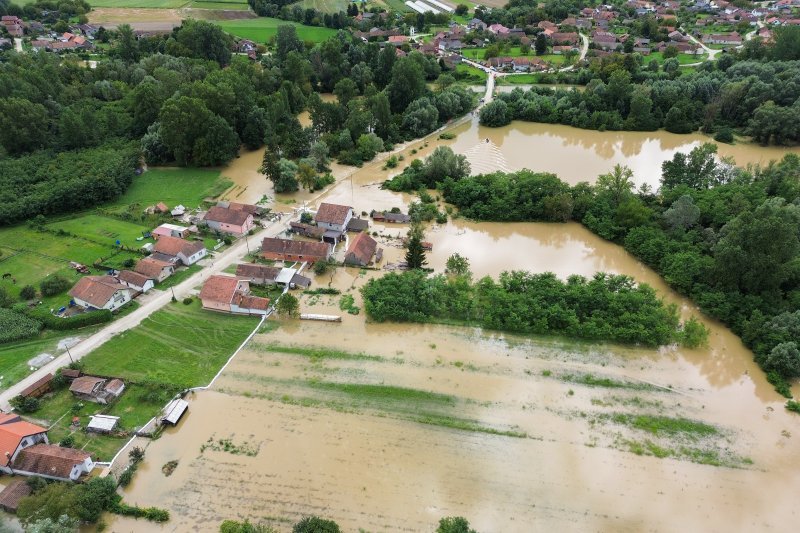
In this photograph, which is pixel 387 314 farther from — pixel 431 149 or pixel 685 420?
pixel 431 149

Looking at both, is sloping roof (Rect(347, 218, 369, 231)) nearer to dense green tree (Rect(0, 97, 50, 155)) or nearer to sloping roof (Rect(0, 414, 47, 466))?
sloping roof (Rect(0, 414, 47, 466))

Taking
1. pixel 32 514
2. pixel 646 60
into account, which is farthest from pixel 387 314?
pixel 646 60

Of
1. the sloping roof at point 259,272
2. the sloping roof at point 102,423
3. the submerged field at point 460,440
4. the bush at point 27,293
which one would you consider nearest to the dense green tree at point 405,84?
the sloping roof at point 259,272

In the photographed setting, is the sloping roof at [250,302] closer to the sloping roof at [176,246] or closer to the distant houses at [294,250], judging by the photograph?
the distant houses at [294,250]

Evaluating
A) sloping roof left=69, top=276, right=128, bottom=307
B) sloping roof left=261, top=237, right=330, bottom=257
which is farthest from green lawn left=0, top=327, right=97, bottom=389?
sloping roof left=261, top=237, right=330, bottom=257

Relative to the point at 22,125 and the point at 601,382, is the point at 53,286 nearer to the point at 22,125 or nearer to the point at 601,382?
the point at 22,125

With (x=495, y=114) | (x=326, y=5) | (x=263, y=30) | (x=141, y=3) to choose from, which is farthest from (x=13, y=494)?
(x=141, y=3)
